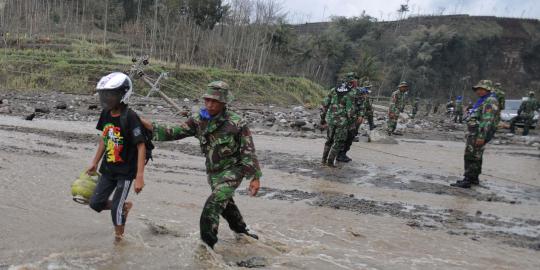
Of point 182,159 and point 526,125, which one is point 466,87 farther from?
point 182,159

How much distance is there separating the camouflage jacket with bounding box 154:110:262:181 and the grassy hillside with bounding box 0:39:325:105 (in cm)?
2045

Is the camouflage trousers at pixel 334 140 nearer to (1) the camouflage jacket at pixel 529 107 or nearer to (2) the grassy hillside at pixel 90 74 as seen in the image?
(1) the camouflage jacket at pixel 529 107

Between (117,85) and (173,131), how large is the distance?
64 cm

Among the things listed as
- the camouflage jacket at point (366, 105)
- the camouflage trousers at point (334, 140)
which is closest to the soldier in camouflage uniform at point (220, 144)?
the camouflage trousers at point (334, 140)

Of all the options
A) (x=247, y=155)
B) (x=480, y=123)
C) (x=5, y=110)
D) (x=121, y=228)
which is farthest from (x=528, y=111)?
(x=121, y=228)

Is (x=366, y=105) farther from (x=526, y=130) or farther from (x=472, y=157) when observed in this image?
(x=526, y=130)

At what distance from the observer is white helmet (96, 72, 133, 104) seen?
12.5ft

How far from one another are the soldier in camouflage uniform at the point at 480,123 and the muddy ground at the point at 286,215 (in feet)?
1.80

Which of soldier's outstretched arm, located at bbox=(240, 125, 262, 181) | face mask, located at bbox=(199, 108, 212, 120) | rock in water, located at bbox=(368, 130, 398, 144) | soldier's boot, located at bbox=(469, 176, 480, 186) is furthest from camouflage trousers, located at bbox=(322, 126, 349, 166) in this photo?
rock in water, located at bbox=(368, 130, 398, 144)

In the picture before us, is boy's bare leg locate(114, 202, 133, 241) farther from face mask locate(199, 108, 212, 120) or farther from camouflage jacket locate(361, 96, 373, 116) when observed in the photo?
camouflage jacket locate(361, 96, 373, 116)

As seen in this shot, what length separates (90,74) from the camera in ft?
85.1

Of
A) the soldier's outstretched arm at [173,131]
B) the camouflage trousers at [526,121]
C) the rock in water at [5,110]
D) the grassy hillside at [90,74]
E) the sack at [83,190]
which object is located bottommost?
the rock in water at [5,110]

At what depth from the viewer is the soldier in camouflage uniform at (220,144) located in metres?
4.10

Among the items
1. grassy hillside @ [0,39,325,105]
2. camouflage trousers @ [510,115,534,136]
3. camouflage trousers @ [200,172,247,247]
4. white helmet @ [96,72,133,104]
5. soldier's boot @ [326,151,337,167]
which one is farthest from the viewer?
grassy hillside @ [0,39,325,105]
